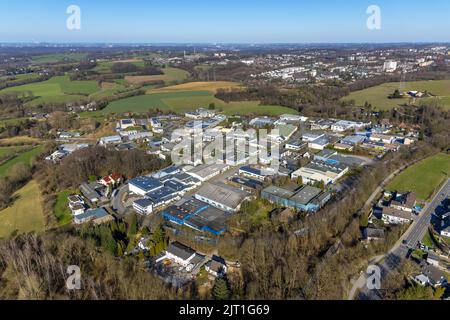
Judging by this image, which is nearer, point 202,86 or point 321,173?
point 321,173

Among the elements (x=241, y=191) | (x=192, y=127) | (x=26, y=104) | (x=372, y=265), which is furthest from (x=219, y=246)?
(x=26, y=104)

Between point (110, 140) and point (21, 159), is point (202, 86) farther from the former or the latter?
point (21, 159)

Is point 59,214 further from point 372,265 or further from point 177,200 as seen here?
point 372,265

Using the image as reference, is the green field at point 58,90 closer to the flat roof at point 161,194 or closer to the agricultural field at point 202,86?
the agricultural field at point 202,86

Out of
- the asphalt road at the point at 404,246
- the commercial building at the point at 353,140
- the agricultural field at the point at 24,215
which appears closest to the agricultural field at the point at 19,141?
the agricultural field at the point at 24,215

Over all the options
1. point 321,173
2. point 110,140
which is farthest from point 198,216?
point 110,140
